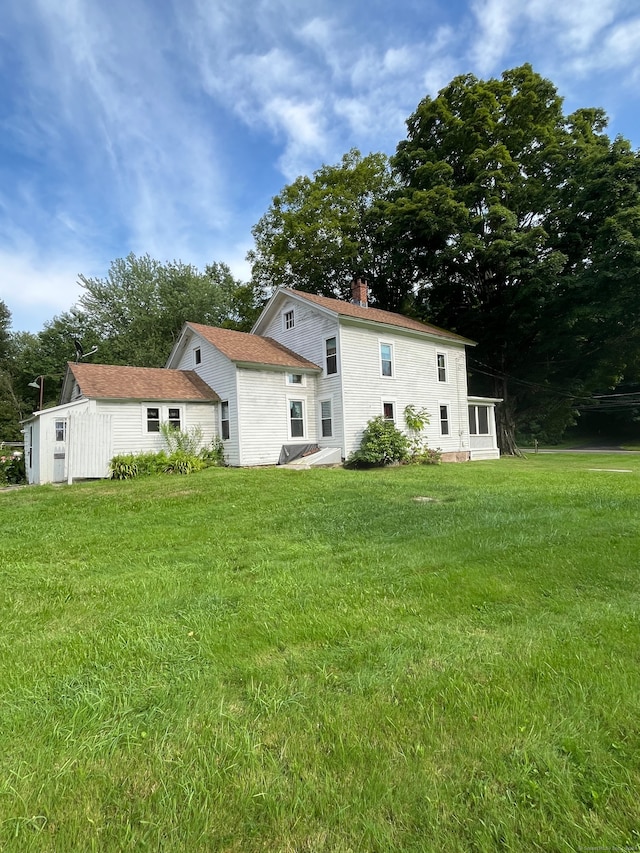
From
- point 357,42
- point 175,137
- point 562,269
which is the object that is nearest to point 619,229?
point 562,269

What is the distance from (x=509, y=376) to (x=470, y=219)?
1015 cm

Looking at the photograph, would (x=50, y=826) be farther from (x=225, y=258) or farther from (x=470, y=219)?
(x=225, y=258)

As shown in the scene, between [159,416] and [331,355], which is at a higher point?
[331,355]

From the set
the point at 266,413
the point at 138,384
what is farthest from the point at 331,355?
the point at 138,384

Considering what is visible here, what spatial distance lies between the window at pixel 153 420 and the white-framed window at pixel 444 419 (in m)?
13.2

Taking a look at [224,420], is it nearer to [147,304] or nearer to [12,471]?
[12,471]

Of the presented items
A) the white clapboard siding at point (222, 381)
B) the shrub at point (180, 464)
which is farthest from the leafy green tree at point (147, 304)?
the shrub at point (180, 464)

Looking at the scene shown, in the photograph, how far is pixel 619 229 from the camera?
19.3 meters

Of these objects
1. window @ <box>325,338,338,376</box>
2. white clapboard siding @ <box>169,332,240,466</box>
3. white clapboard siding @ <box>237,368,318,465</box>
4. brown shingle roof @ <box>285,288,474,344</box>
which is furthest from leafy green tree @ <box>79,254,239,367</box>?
white clapboard siding @ <box>237,368,318,465</box>

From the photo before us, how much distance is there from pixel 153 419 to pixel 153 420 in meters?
0.04

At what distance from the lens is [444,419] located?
21.2m

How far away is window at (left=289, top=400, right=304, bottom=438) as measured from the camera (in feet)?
58.1

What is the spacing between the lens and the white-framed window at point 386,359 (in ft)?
61.6

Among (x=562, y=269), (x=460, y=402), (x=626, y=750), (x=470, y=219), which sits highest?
(x=470, y=219)
